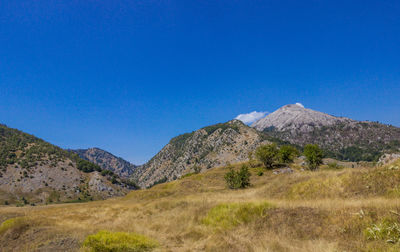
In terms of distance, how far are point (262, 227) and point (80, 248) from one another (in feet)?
29.3

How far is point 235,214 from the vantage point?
44.3 ft

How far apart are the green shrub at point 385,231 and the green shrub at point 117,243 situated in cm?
906

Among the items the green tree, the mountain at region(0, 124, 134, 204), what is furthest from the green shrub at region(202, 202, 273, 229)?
the mountain at region(0, 124, 134, 204)

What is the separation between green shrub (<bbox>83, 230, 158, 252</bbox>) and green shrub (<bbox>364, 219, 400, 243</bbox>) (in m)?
9.06

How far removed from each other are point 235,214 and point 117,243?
710 cm

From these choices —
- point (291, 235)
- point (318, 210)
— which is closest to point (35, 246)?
point (291, 235)

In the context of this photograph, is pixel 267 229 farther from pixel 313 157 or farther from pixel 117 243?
pixel 313 157

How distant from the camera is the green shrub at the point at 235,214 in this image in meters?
12.6

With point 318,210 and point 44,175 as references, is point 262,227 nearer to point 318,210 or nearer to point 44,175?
point 318,210

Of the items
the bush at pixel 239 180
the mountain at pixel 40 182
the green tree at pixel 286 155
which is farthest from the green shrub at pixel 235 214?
the mountain at pixel 40 182

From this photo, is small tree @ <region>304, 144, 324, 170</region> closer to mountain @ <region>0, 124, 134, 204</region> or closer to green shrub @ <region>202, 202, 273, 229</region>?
green shrub @ <region>202, 202, 273, 229</region>

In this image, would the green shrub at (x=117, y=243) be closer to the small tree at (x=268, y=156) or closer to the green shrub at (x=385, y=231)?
the green shrub at (x=385, y=231)

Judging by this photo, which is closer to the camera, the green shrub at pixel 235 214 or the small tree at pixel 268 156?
the green shrub at pixel 235 214

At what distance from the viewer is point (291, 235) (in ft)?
31.4
